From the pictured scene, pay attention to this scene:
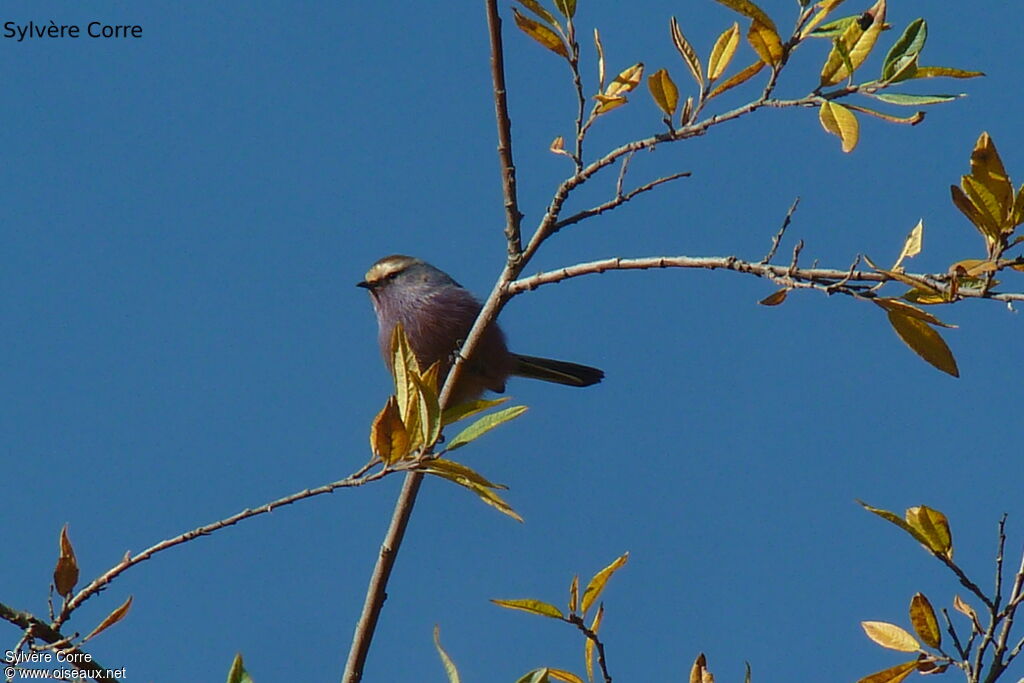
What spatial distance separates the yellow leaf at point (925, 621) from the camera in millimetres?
2598

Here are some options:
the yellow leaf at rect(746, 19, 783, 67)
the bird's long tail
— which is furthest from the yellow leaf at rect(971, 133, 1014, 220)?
the bird's long tail

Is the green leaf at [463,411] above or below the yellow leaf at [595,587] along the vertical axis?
above

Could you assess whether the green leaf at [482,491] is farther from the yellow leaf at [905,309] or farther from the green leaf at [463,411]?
the yellow leaf at [905,309]

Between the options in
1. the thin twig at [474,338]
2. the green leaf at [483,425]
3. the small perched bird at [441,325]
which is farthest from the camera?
the small perched bird at [441,325]

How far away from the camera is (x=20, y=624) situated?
7.45 ft

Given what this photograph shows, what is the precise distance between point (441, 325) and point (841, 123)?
11.9 ft

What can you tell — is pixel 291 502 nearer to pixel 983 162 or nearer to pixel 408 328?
pixel 983 162

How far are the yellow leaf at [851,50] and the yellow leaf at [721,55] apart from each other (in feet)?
1.07

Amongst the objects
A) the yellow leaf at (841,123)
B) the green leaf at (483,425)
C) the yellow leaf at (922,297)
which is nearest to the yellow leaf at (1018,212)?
the yellow leaf at (922,297)

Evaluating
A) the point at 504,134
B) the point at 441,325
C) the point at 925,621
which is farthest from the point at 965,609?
the point at 441,325

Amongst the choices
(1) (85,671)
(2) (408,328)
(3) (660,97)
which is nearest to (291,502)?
(1) (85,671)

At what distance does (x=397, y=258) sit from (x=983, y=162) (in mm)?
4609

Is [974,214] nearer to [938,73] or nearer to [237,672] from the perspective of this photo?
[938,73]

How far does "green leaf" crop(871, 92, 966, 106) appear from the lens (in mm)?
2473
